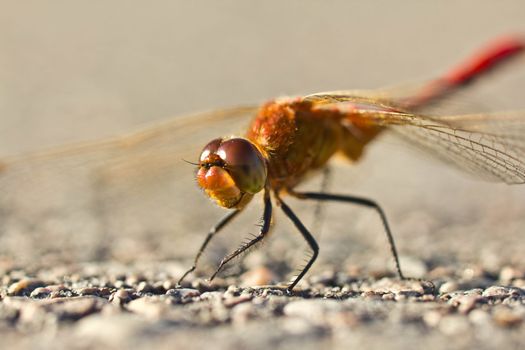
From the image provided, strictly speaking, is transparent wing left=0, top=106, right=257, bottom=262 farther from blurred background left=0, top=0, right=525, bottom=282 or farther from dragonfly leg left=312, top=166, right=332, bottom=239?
dragonfly leg left=312, top=166, right=332, bottom=239

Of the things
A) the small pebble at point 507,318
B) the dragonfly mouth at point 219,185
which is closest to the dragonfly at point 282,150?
the dragonfly mouth at point 219,185

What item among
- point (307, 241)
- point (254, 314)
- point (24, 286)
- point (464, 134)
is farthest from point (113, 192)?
point (254, 314)

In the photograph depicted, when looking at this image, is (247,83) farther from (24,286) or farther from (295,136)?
(24,286)

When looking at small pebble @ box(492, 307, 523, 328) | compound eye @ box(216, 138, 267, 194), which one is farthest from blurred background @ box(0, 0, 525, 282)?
small pebble @ box(492, 307, 523, 328)

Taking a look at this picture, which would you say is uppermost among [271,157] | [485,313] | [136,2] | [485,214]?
[136,2]

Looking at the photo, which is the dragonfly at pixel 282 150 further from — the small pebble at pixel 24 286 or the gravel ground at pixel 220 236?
the small pebble at pixel 24 286

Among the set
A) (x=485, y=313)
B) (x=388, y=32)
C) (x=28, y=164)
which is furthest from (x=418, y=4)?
(x=485, y=313)

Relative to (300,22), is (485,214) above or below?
below

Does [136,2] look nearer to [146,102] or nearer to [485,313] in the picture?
[146,102]
